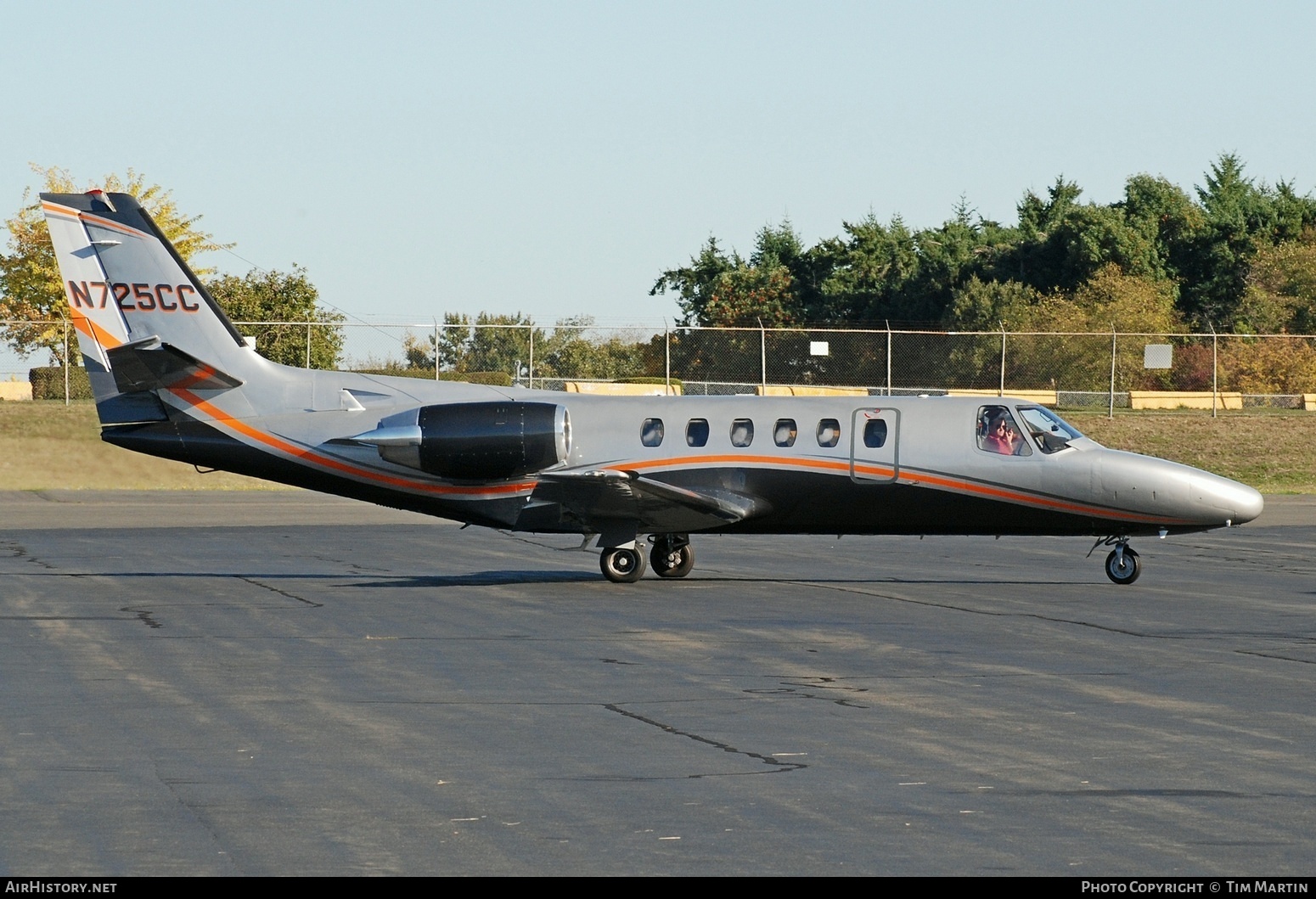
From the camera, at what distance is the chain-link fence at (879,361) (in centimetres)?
5094

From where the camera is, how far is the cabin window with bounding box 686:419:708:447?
73.4ft

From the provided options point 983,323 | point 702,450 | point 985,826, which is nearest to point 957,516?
point 702,450

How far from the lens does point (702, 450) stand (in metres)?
22.3

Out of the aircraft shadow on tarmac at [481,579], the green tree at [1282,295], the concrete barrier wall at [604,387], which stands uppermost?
the green tree at [1282,295]

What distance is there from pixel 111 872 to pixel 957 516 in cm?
1619

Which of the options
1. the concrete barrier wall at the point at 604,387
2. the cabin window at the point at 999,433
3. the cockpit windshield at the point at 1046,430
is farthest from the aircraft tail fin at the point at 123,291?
the concrete barrier wall at the point at 604,387

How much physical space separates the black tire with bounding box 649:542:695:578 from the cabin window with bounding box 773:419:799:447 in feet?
6.76

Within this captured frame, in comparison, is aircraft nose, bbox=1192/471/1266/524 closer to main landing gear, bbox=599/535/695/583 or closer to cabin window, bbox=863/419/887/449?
cabin window, bbox=863/419/887/449

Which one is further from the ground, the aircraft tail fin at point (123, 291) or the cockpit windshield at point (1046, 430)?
the aircraft tail fin at point (123, 291)

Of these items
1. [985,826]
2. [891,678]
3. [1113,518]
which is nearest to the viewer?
[985,826]

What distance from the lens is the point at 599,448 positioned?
22422 mm

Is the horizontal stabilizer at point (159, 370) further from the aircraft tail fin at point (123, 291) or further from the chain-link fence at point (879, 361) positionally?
the chain-link fence at point (879, 361)

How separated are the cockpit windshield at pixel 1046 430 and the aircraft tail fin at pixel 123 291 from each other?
10.8 m
